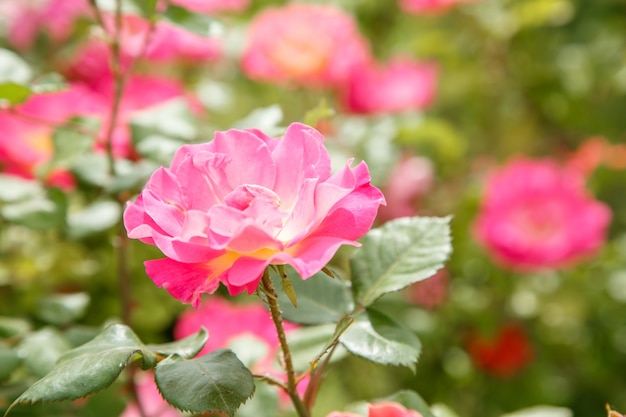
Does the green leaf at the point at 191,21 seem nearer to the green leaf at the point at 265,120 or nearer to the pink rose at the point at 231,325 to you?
the green leaf at the point at 265,120

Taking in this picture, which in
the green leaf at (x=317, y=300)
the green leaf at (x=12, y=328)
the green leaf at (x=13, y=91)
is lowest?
the green leaf at (x=12, y=328)

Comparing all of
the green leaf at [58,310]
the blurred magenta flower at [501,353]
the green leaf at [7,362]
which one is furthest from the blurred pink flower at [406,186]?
the green leaf at [7,362]

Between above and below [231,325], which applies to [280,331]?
above

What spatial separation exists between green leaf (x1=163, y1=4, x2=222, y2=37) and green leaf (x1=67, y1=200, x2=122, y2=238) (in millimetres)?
185

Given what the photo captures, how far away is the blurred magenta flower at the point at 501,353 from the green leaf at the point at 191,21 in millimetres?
629

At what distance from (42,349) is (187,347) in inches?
7.3

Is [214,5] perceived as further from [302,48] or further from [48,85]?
[48,85]

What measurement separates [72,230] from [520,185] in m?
0.65

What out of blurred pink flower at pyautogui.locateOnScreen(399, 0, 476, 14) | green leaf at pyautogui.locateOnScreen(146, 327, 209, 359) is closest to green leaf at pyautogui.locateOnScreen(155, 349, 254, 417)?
green leaf at pyautogui.locateOnScreen(146, 327, 209, 359)

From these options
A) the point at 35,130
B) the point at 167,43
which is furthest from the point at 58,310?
the point at 167,43

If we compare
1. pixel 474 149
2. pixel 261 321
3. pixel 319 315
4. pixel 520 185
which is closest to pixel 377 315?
pixel 319 315

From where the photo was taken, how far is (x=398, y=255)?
1.58 feet

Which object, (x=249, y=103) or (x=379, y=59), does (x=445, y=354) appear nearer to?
(x=249, y=103)

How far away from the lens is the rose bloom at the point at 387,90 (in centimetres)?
120
